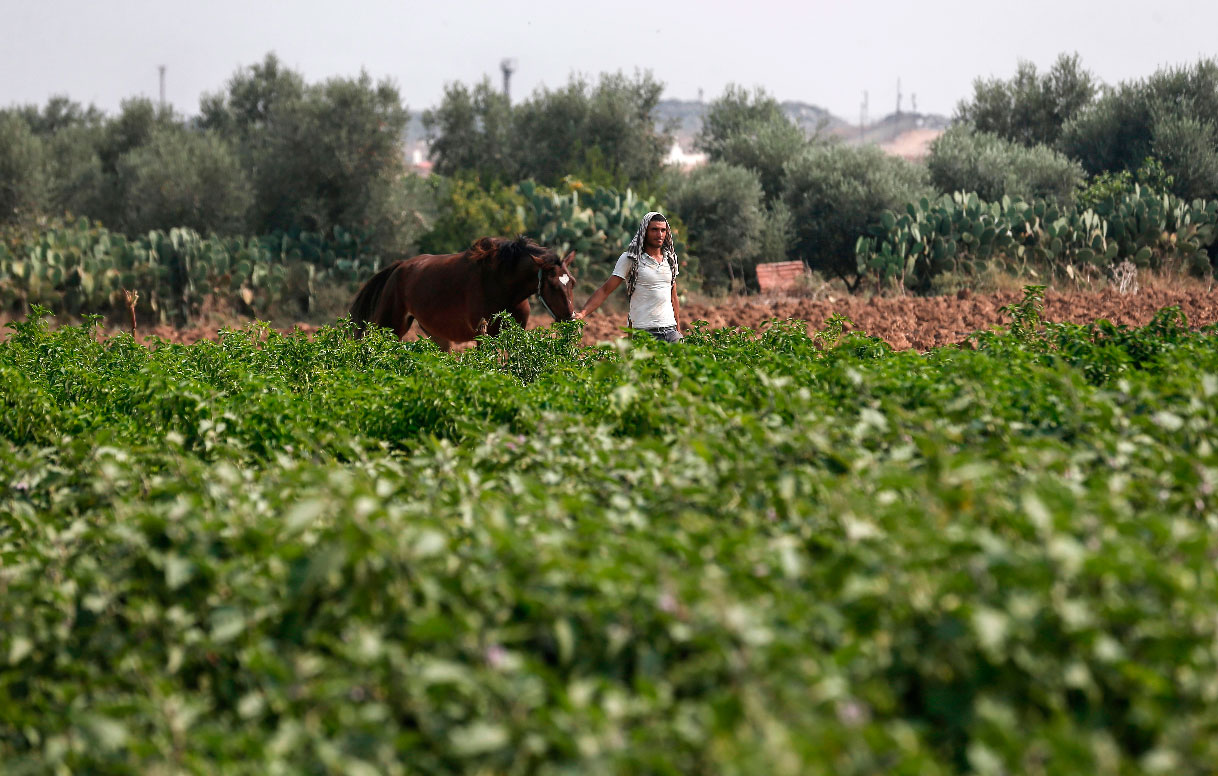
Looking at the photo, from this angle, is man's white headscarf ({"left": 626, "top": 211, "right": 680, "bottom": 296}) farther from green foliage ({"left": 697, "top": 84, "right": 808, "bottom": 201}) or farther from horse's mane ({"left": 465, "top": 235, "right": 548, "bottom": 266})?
green foliage ({"left": 697, "top": 84, "right": 808, "bottom": 201})

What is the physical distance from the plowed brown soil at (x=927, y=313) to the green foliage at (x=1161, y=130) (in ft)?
33.6

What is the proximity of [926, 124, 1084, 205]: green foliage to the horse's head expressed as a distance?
1756cm

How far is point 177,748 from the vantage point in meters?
2.65

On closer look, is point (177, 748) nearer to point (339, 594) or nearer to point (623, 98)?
point (339, 594)

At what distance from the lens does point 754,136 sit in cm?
2888

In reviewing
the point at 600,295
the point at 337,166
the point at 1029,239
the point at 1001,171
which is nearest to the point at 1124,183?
the point at 1001,171

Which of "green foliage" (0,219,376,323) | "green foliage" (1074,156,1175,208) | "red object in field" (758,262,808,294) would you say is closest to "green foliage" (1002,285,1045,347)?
"red object in field" (758,262,808,294)

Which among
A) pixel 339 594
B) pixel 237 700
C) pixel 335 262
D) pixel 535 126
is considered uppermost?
pixel 535 126

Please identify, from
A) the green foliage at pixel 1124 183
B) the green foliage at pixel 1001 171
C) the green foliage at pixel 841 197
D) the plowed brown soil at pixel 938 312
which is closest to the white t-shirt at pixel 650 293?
the plowed brown soil at pixel 938 312

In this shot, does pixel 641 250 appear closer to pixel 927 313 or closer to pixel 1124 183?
pixel 927 313

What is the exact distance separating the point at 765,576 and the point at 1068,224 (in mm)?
18581

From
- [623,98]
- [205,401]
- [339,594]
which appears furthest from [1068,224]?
[339,594]

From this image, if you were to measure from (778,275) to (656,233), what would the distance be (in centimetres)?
1222

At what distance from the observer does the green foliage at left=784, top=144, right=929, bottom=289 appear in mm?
22781
